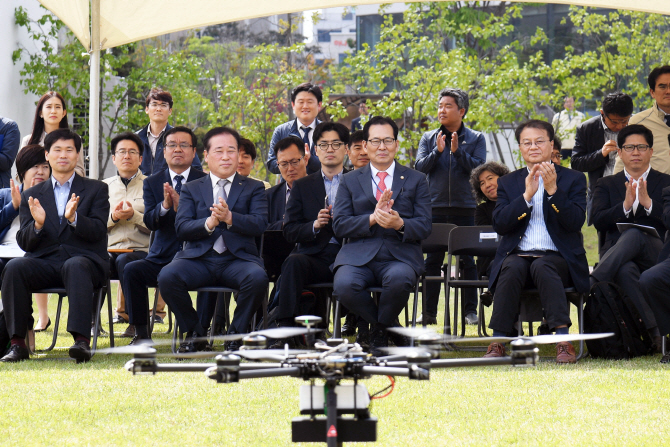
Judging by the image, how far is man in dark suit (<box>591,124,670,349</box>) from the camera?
19.6 ft

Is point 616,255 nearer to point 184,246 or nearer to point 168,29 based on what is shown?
point 184,246

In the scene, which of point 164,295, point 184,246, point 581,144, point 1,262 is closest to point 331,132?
point 184,246

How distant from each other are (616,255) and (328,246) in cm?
220

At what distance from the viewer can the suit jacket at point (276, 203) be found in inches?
279

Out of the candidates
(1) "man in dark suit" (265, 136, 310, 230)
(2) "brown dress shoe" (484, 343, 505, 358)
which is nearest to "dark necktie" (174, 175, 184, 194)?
(1) "man in dark suit" (265, 136, 310, 230)

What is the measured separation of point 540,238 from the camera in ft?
19.3

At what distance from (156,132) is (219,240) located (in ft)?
6.43

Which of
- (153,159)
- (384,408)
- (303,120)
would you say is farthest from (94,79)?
(384,408)

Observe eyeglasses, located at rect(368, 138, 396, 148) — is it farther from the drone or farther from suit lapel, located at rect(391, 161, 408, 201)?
the drone

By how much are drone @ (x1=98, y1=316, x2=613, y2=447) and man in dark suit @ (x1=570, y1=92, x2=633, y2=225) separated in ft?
17.6

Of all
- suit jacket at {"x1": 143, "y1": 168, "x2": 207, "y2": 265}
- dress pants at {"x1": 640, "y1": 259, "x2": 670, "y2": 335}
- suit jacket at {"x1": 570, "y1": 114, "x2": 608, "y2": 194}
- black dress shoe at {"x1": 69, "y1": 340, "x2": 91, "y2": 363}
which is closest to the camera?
black dress shoe at {"x1": 69, "y1": 340, "x2": 91, "y2": 363}

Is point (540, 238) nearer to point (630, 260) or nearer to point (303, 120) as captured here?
point (630, 260)

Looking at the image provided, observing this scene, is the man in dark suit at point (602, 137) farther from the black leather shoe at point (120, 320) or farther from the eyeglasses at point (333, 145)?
the black leather shoe at point (120, 320)

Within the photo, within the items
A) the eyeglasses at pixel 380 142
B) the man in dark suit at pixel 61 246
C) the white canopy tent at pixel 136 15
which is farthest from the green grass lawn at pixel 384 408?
the white canopy tent at pixel 136 15
